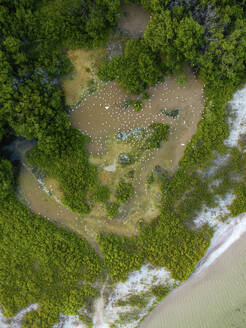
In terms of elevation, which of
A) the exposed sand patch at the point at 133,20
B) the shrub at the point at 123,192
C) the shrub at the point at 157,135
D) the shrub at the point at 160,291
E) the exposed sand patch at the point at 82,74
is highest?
the exposed sand patch at the point at 133,20

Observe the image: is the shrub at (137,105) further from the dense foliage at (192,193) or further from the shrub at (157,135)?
the dense foliage at (192,193)

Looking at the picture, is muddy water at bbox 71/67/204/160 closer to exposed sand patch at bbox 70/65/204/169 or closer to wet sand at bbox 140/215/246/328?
exposed sand patch at bbox 70/65/204/169

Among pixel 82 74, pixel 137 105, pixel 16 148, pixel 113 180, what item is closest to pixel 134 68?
pixel 137 105

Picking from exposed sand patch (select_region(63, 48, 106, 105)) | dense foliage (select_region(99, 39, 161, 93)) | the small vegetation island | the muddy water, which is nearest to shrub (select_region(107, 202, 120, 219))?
the small vegetation island

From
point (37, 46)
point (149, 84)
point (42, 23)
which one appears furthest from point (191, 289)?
point (42, 23)

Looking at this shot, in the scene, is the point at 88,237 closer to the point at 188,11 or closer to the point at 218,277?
the point at 218,277

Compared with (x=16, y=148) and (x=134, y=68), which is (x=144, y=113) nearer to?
(x=134, y=68)

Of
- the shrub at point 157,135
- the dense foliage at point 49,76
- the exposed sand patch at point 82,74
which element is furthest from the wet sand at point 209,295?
the exposed sand patch at point 82,74
